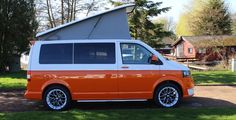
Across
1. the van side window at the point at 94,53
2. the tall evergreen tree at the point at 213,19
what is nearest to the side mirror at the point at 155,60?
the van side window at the point at 94,53

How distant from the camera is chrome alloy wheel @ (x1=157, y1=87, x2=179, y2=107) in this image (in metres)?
11.8

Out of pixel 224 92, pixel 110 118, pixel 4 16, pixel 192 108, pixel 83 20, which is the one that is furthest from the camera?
pixel 4 16

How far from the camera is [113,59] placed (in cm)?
1170

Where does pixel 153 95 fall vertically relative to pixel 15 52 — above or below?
below

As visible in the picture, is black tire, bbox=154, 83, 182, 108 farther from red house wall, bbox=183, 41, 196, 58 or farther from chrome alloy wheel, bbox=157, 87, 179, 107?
red house wall, bbox=183, 41, 196, 58

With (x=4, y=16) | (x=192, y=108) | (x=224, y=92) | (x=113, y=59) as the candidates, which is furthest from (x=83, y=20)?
(x=4, y=16)

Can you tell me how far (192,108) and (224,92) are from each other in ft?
13.4

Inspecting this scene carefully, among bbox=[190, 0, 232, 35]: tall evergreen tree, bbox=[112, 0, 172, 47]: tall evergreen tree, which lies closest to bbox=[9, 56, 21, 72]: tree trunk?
bbox=[112, 0, 172, 47]: tall evergreen tree

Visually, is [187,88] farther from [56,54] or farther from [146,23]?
[146,23]

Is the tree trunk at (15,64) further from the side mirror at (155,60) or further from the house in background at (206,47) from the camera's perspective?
the house in background at (206,47)

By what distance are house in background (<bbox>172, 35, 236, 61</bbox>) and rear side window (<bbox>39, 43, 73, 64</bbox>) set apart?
33352 millimetres

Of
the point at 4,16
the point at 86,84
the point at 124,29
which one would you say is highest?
the point at 4,16

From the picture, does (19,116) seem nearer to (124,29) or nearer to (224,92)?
(124,29)

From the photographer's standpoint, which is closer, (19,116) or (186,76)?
(19,116)
